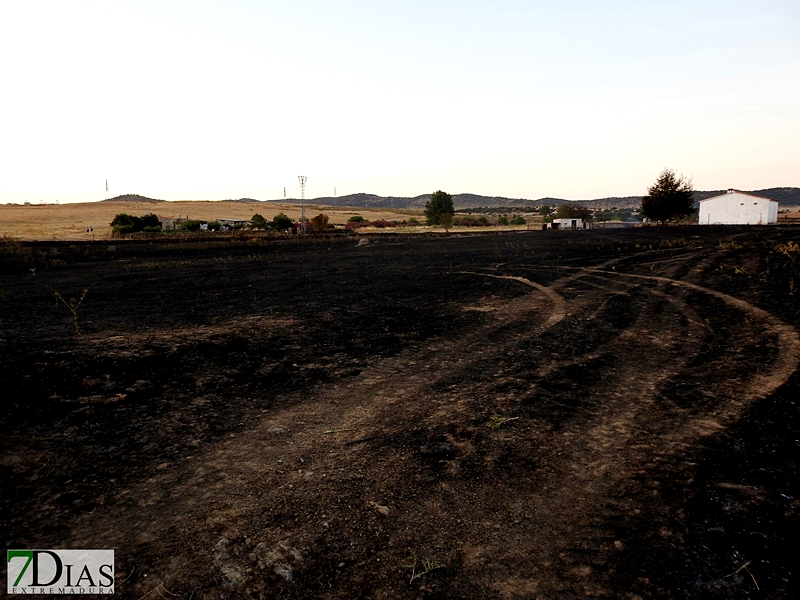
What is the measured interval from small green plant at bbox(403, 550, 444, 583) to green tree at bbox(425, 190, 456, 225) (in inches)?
3466

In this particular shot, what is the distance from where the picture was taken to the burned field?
3.10 metres

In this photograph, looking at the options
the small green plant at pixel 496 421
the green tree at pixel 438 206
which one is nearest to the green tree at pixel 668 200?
the green tree at pixel 438 206

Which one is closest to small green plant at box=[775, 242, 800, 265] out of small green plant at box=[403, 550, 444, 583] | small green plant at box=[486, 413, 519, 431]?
small green plant at box=[486, 413, 519, 431]

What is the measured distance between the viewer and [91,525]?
11.7 ft

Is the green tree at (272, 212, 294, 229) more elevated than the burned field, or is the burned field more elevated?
the green tree at (272, 212, 294, 229)

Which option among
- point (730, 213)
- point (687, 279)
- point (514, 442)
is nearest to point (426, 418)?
point (514, 442)

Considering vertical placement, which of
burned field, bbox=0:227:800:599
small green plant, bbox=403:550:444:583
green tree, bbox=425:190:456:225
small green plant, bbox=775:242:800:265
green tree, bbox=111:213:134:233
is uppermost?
green tree, bbox=425:190:456:225

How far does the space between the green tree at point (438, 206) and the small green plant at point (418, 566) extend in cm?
8803

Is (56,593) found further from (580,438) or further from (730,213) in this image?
(730,213)

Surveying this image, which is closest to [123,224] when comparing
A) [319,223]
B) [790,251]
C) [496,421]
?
[319,223]

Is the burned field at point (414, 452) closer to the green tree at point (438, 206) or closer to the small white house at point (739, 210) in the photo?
the small white house at point (739, 210)

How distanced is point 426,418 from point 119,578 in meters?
3.40

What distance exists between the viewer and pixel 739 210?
6044 centimetres

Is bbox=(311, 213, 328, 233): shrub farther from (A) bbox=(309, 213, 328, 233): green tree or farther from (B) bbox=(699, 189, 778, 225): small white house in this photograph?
(B) bbox=(699, 189, 778, 225): small white house
